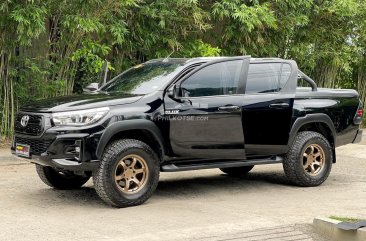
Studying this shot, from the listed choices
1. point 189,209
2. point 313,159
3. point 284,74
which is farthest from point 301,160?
point 189,209

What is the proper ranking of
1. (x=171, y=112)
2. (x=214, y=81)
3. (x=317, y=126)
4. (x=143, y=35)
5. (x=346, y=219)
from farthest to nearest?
1. (x=143, y=35)
2. (x=317, y=126)
3. (x=214, y=81)
4. (x=171, y=112)
5. (x=346, y=219)

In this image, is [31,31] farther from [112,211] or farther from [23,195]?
[112,211]

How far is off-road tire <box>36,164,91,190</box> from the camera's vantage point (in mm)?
8133

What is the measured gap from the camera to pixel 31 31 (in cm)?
1041

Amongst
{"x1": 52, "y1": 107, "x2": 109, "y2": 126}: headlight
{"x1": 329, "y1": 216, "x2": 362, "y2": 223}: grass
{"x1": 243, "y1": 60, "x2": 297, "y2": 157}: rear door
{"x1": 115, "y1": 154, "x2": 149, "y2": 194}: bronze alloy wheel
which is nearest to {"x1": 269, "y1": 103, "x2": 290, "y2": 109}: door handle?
{"x1": 243, "y1": 60, "x2": 297, "y2": 157}: rear door

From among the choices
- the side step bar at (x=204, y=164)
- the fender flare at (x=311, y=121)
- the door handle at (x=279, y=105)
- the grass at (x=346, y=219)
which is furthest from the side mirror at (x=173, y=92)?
the grass at (x=346, y=219)

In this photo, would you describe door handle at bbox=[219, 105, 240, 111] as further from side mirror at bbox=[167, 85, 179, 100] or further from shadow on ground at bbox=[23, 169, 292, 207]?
shadow on ground at bbox=[23, 169, 292, 207]

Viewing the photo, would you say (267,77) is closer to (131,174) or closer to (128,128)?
(128,128)

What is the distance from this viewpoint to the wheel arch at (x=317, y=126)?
8.52m

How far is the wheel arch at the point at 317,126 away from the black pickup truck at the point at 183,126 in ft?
0.05

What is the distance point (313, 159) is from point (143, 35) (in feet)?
18.8

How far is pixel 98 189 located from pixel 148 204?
2.31 ft

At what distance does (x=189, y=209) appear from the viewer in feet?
23.6

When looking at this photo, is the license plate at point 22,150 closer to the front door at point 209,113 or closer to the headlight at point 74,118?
the headlight at point 74,118
